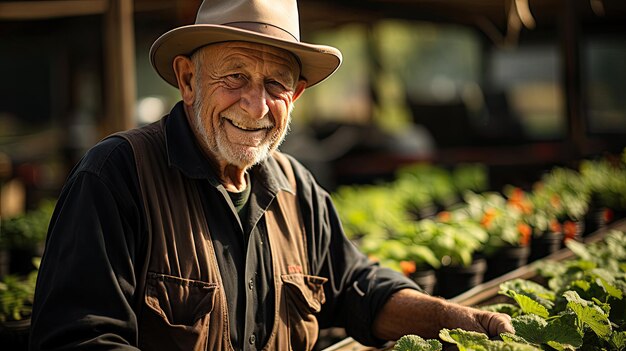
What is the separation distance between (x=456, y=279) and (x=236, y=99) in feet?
6.15

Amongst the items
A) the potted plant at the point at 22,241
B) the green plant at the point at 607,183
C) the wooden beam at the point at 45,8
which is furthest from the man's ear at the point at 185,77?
→ the green plant at the point at 607,183

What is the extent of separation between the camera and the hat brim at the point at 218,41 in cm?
206

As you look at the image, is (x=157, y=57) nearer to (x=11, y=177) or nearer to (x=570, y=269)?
(x=570, y=269)

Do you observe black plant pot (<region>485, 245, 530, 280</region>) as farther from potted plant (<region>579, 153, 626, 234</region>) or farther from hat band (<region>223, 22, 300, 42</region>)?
hat band (<region>223, 22, 300, 42</region>)

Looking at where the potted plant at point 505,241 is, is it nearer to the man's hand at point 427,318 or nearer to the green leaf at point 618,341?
the man's hand at point 427,318

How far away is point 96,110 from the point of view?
12906 millimetres

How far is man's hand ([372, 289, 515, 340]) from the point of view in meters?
2.24

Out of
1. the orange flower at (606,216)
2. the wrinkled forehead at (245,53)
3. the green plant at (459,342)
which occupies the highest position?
the wrinkled forehead at (245,53)

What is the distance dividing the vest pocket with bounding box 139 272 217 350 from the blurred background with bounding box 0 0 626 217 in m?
2.36

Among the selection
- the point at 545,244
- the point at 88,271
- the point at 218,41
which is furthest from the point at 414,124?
the point at 88,271

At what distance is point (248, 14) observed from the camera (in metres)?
2.15

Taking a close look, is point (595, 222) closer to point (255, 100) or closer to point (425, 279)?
point (425, 279)

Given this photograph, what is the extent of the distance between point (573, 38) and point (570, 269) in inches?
169

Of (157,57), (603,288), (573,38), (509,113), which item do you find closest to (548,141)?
(509,113)
